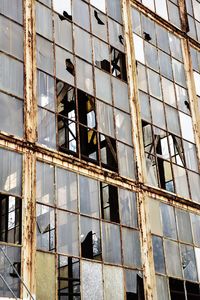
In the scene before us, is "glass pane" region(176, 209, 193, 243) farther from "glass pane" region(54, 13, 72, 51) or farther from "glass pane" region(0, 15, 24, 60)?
"glass pane" region(0, 15, 24, 60)

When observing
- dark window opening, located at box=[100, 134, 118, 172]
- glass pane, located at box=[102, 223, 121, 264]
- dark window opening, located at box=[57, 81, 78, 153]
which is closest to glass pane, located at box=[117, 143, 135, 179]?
dark window opening, located at box=[100, 134, 118, 172]

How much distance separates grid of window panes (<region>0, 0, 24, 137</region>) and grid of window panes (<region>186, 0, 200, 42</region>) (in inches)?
393

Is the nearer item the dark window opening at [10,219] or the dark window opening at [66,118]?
the dark window opening at [10,219]

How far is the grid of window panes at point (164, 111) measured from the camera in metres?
17.2

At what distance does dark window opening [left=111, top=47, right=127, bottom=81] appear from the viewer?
17.2m

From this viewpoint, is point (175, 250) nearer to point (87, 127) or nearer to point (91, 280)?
point (91, 280)

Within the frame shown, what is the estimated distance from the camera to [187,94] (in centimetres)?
2005

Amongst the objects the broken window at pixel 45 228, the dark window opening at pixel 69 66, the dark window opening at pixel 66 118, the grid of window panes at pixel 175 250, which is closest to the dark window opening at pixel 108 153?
the dark window opening at pixel 66 118

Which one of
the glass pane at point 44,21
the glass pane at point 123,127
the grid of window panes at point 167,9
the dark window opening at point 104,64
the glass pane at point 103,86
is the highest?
the grid of window panes at point 167,9

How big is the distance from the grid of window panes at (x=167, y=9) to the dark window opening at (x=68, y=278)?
39.0ft

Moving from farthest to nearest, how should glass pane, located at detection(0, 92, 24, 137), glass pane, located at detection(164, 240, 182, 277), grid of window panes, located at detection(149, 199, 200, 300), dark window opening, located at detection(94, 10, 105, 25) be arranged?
dark window opening, located at detection(94, 10, 105, 25) < glass pane, located at detection(164, 240, 182, 277) < grid of window panes, located at detection(149, 199, 200, 300) < glass pane, located at detection(0, 92, 24, 137)

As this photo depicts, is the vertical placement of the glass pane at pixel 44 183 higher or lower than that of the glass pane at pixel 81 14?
lower

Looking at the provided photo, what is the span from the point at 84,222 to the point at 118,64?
21.5 ft

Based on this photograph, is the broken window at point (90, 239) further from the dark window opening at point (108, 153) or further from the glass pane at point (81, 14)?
the glass pane at point (81, 14)
